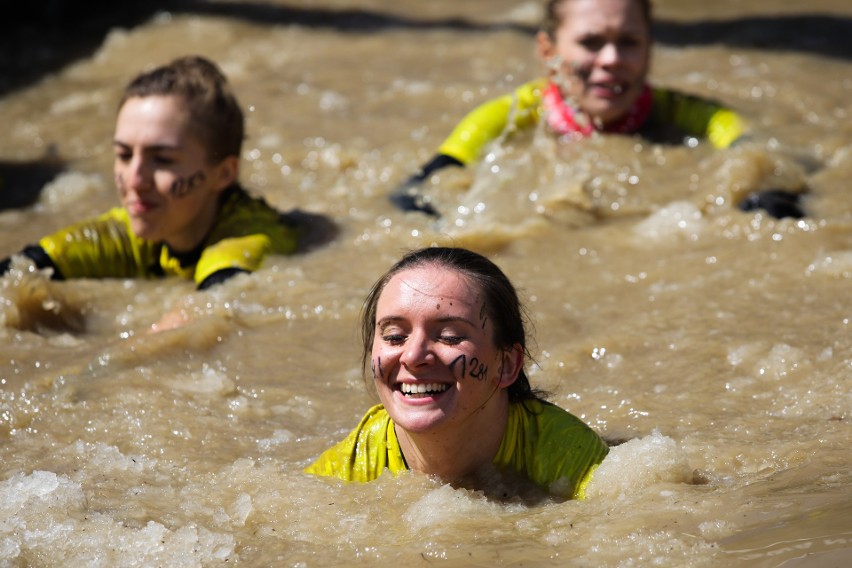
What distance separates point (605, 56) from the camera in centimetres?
612

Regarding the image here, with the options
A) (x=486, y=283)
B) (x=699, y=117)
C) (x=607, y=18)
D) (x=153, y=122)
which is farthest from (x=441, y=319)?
(x=699, y=117)

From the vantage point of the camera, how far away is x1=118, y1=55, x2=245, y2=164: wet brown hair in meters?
5.37

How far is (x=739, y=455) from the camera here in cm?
358

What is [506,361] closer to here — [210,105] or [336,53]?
[210,105]

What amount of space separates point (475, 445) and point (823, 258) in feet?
6.88

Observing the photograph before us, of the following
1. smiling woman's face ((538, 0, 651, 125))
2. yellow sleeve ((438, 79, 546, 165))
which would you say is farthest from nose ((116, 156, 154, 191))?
smiling woman's face ((538, 0, 651, 125))

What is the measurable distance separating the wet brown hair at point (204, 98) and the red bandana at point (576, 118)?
1.63m

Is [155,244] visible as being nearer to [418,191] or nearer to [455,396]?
[418,191]

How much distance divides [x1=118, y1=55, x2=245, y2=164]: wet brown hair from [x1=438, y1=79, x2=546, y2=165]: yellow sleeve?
1.12 meters

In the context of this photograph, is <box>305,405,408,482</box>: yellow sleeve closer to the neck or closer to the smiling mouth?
the neck

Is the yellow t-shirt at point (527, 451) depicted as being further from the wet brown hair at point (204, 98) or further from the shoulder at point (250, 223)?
the wet brown hair at point (204, 98)

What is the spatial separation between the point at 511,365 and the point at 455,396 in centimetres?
26

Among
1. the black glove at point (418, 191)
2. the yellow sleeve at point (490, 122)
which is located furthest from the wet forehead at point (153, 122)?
the yellow sleeve at point (490, 122)

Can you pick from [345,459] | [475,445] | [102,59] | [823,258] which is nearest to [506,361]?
[475,445]
